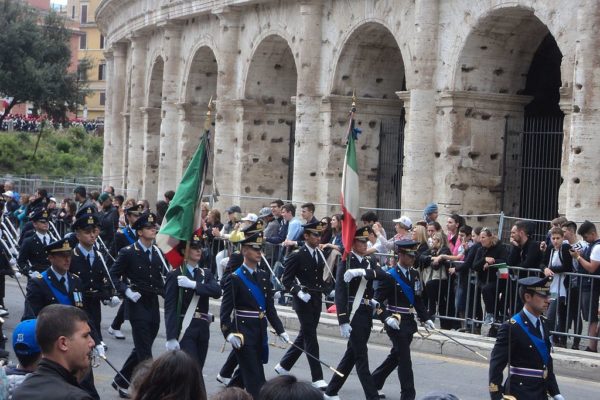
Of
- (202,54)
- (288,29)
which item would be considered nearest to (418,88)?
(288,29)

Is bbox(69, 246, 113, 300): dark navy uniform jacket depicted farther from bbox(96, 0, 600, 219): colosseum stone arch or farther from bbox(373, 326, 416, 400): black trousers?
bbox(96, 0, 600, 219): colosseum stone arch

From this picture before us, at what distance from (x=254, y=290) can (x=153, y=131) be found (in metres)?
26.3

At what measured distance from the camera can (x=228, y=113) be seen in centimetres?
3031

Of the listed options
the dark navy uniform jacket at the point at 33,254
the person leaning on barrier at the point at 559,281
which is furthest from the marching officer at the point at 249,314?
the dark navy uniform jacket at the point at 33,254

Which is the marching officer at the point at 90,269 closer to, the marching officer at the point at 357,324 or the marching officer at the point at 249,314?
the marching officer at the point at 249,314

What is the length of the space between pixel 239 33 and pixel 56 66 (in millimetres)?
30954

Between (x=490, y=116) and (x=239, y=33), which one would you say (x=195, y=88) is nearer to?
(x=239, y=33)

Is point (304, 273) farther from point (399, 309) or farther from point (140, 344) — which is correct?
point (140, 344)

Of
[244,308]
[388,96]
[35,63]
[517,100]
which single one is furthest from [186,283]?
[35,63]

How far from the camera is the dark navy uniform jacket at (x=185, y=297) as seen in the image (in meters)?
11.9

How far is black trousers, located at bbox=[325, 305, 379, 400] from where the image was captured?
476 inches

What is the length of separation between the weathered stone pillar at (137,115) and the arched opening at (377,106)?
43.7 feet

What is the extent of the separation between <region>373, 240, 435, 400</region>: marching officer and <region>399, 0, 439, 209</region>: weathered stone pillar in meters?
10.6

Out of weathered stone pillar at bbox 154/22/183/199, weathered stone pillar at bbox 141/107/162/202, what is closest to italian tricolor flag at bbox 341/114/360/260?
weathered stone pillar at bbox 154/22/183/199
